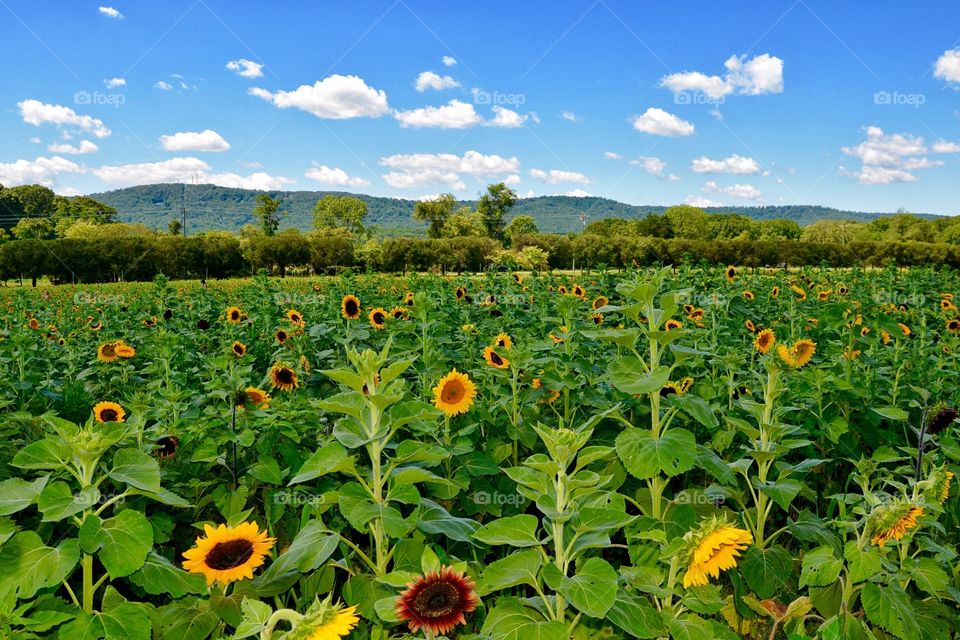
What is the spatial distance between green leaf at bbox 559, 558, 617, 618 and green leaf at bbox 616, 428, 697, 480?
18.1 inches

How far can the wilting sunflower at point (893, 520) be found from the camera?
2.01 meters

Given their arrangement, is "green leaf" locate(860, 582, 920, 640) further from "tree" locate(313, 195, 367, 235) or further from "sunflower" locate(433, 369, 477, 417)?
"tree" locate(313, 195, 367, 235)

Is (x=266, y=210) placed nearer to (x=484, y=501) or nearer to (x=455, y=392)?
(x=455, y=392)

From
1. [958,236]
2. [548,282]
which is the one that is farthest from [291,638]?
[958,236]

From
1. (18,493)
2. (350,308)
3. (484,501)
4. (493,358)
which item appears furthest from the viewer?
(350,308)

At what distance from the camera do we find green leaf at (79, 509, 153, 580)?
1740 mm

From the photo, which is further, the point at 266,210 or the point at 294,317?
the point at 266,210

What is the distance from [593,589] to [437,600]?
0.45 meters

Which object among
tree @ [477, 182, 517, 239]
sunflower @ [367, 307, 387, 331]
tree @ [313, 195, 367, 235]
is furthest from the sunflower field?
tree @ [313, 195, 367, 235]

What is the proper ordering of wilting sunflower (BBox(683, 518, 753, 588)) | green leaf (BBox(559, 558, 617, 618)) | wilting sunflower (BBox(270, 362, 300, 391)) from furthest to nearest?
wilting sunflower (BBox(270, 362, 300, 391)), wilting sunflower (BBox(683, 518, 753, 588)), green leaf (BBox(559, 558, 617, 618))

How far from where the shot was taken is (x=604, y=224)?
117688mm

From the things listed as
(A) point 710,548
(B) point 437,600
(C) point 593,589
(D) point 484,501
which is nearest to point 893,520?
(A) point 710,548

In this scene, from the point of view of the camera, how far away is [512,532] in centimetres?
187

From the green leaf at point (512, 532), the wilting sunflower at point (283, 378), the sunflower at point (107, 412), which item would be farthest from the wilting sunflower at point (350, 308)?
the green leaf at point (512, 532)
